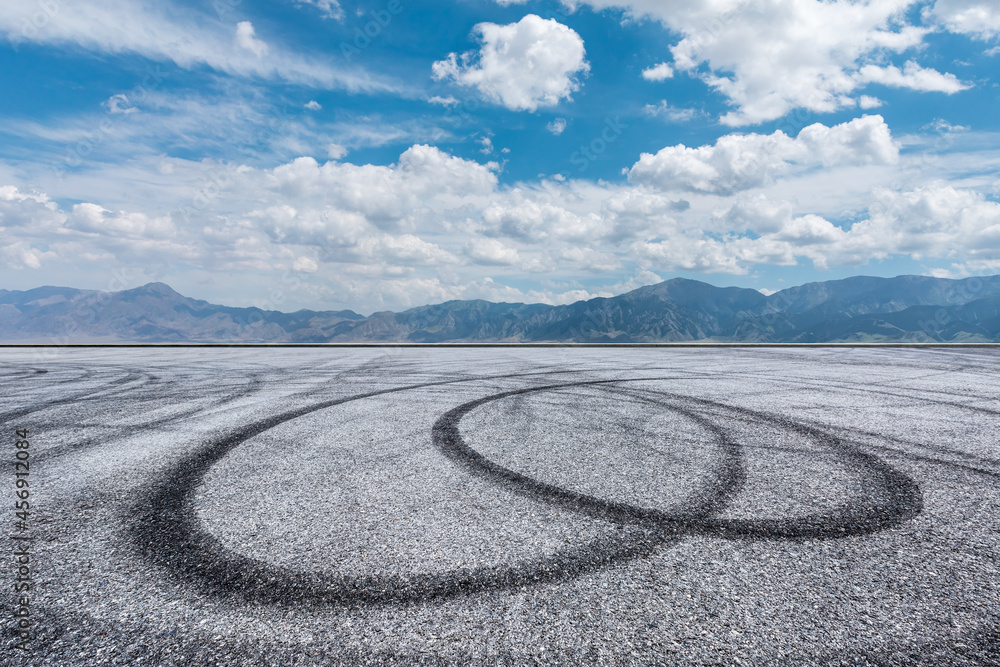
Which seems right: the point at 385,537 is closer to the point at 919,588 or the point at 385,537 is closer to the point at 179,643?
the point at 179,643

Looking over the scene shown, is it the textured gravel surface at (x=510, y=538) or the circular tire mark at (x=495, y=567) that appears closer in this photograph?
the textured gravel surface at (x=510, y=538)

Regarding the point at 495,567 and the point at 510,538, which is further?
the point at 510,538

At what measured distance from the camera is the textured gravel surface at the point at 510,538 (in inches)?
98.2

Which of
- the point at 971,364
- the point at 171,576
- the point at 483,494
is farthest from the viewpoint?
the point at 971,364

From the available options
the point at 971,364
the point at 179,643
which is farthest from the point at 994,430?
the point at 971,364

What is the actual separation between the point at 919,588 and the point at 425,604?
3.05 m

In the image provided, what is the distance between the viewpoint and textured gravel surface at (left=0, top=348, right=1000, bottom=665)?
8.18ft

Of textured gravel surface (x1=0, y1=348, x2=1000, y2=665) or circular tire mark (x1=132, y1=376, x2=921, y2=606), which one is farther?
circular tire mark (x1=132, y1=376, x2=921, y2=606)

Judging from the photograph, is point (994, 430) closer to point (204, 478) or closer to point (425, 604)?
point (425, 604)

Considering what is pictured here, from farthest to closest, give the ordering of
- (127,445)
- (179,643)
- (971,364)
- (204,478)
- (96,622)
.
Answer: (971,364), (127,445), (204,478), (96,622), (179,643)

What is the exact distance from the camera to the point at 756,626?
2582mm

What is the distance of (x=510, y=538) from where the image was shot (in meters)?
3.55

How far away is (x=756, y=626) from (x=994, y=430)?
24.2ft

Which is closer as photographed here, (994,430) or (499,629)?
(499,629)
